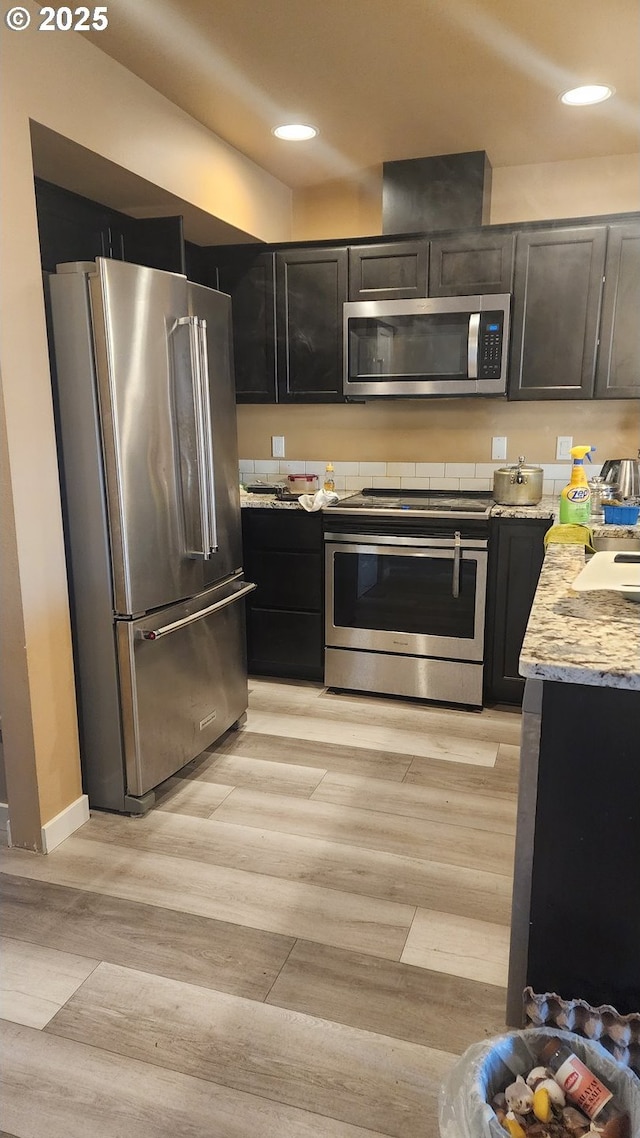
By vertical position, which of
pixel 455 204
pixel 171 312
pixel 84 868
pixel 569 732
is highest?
pixel 455 204

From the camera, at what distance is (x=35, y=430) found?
7.11ft

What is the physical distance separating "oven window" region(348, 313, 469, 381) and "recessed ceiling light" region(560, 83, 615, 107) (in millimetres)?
889

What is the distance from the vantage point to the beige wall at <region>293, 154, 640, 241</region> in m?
3.45

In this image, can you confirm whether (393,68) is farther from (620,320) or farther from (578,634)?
(578,634)

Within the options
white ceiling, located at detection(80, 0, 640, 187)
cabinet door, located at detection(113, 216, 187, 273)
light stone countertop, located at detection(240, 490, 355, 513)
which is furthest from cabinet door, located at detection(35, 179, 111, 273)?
light stone countertop, located at detection(240, 490, 355, 513)

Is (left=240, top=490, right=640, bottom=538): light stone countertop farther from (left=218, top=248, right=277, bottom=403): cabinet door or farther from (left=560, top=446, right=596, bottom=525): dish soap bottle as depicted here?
(left=218, top=248, right=277, bottom=403): cabinet door

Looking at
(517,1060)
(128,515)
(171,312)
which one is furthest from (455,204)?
(517,1060)

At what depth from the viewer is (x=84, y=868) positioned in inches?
87.6

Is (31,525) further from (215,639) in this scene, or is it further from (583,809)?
(583,809)

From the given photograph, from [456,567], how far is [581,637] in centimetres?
192

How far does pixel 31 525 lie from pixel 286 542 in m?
1.58

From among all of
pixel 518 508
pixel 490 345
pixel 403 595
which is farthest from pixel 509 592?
pixel 490 345

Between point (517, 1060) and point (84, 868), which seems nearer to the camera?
point (517, 1060)

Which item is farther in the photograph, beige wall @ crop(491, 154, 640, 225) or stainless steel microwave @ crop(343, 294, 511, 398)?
beige wall @ crop(491, 154, 640, 225)
